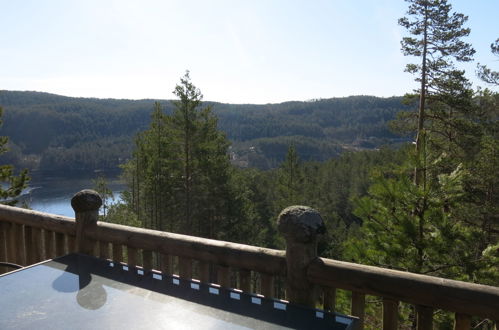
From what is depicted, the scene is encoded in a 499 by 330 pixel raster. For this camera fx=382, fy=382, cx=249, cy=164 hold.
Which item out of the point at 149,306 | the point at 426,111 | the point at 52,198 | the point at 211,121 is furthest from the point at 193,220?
the point at 52,198


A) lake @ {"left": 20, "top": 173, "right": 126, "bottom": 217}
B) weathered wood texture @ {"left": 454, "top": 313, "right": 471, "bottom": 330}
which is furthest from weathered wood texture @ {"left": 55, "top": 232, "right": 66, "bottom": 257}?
lake @ {"left": 20, "top": 173, "right": 126, "bottom": 217}

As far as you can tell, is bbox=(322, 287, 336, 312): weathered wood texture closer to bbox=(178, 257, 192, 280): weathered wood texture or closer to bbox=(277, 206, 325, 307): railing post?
bbox=(277, 206, 325, 307): railing post

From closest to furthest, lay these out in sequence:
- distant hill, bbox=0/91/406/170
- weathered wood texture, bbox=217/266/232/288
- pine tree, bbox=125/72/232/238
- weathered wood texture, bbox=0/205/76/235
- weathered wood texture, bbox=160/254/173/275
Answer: weathered wood texture, bbox=217/266/232/288 → weathered wood texture, bbox=160/254/173/275 → weathered wood texture, bbox=0/205/76/235 → pine tree, bbox=125/72/232/238 → distant hill, bbox=0/91/406/170

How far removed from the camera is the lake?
56938 mm

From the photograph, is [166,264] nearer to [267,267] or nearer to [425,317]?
[267,267]

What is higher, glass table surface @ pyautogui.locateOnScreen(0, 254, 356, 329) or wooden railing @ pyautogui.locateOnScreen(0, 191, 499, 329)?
wooden railing @ pyautogui.locateOnScreen(0, 191, 499, 329)

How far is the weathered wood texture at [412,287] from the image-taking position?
1.80m

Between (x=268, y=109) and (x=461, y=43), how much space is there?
7359 inches

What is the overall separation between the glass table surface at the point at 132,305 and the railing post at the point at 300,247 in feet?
0.47

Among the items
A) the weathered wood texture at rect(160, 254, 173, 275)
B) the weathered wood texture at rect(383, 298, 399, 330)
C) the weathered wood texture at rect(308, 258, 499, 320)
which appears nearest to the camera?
the weathered wood texture at rect(308, 258, 499, 320)

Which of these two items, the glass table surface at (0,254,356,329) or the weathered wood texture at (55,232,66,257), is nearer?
the glass table surface at (0,254,356,329)

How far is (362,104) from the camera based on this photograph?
642ft

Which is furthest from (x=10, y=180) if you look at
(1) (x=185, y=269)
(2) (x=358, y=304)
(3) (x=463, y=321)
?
(3) (x=463, y=321)

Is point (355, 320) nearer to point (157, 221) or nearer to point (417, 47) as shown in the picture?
point (417, 47)
